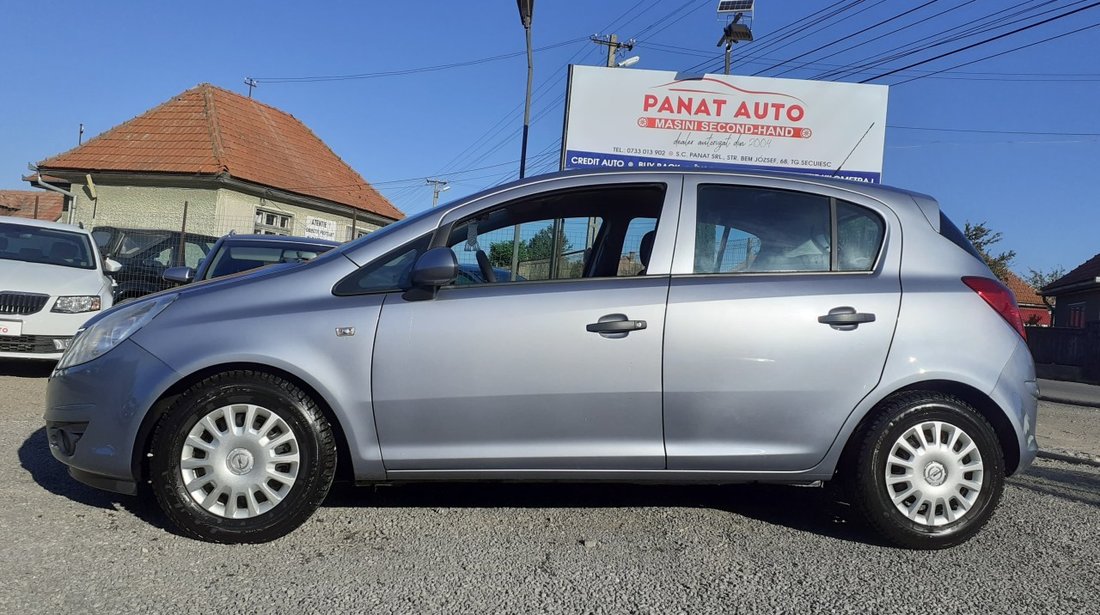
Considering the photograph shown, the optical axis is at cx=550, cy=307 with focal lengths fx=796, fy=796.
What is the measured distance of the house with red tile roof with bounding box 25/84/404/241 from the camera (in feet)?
70.1

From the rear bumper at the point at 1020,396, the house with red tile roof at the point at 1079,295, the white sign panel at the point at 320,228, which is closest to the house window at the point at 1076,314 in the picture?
the house with red tile roof at the point at 1079,295

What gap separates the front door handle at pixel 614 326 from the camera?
3.40 metres

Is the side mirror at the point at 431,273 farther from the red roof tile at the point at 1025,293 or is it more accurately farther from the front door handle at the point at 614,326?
the red roof tile at the point at 1025,293

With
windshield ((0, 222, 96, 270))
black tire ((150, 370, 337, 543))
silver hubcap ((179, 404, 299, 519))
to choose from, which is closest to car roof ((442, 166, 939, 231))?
black tire ((150, 370, 337, 543))

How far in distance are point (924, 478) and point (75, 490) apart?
406 cm

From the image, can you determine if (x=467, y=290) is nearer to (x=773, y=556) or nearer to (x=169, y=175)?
(x=773, y=556)

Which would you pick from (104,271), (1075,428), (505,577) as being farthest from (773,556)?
(104,271)

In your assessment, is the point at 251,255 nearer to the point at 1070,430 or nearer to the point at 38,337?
the point at 38,337

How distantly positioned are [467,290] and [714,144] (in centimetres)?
1199

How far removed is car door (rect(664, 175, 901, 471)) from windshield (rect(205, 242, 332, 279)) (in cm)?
518

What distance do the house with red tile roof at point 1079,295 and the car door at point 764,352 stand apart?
82.1ft

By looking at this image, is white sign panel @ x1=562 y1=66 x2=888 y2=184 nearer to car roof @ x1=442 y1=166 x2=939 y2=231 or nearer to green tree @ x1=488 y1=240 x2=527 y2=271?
car roof @ x1=442 y1=166 x2=939 y2=231

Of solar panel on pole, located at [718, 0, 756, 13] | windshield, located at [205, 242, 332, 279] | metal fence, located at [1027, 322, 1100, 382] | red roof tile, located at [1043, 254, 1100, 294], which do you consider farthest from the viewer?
red roof tile, located at [1043, 254, 1100, 294]

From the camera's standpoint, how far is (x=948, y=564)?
3.34 meters
